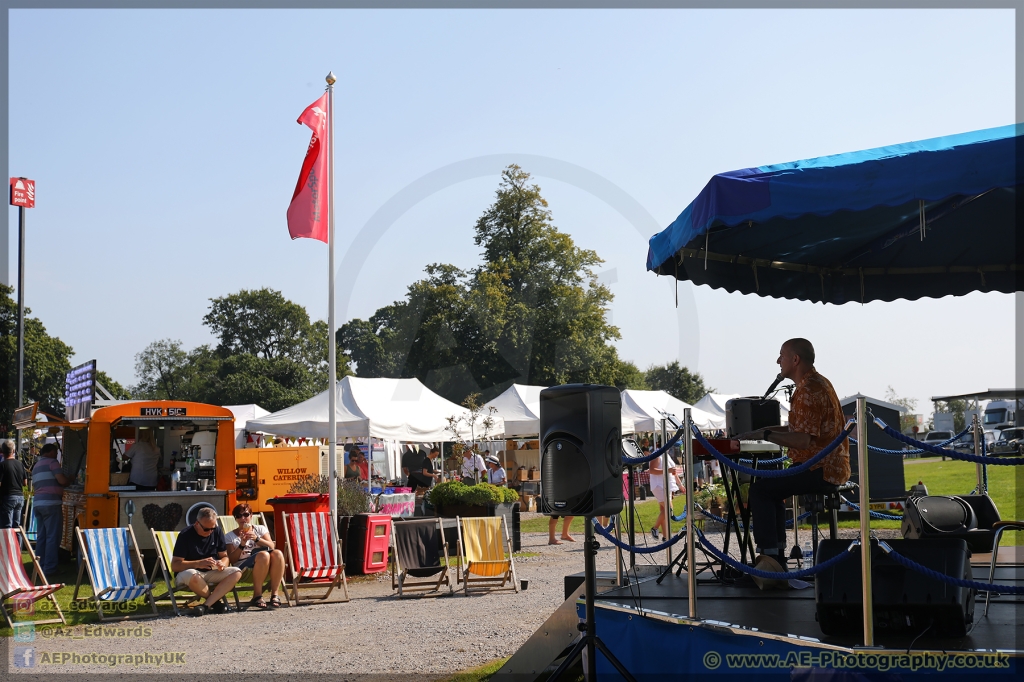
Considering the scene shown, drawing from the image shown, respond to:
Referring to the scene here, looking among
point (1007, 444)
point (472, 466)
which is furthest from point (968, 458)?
point (1007, 444)

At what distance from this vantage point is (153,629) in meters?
9.09

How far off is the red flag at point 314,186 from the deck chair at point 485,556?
4903mm

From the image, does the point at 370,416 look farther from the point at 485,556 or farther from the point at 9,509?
the point at 485,556

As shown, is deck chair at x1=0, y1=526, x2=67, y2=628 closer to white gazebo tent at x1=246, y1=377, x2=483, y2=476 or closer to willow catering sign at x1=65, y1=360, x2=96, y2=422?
willow catering sign at x1=65, y1=360, x2=96, y2=422

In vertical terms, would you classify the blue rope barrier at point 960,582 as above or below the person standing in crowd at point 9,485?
above

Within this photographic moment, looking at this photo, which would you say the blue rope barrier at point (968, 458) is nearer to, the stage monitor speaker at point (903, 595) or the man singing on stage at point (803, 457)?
the stage monitor speaker at point (903, 595)

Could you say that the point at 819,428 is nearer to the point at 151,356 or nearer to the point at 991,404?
the point at 991,404

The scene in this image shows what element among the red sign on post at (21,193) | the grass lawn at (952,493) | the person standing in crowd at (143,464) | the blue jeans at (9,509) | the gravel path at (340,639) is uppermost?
the red sign on post at (21,193)

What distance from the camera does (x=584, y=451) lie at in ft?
18.8

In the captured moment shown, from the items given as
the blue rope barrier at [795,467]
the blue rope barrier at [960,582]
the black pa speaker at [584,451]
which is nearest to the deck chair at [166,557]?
the black pa speaker at [584,451]

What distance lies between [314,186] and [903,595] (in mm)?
10919

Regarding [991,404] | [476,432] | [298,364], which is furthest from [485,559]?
[298,364]

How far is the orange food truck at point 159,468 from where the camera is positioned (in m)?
12.6

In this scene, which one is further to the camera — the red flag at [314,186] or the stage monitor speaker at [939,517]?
the red flag at [314,186]
